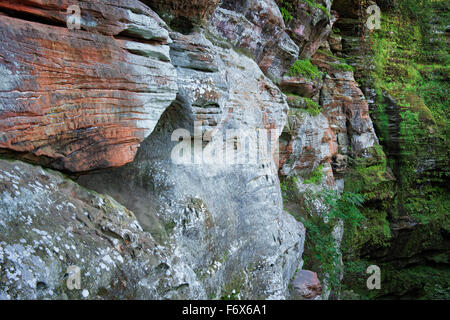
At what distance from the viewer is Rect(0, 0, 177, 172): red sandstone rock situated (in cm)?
299

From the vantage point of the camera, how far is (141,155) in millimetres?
4922

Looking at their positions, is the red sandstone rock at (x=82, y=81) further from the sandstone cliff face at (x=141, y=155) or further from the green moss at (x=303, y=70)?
the green moss at (x=303, y=70)

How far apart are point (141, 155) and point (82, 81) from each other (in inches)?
65.5

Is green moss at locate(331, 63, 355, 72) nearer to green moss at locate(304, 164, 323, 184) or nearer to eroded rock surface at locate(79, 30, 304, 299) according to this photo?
green moss at locate(304, 164, 323, 184)

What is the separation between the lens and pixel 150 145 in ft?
16.4

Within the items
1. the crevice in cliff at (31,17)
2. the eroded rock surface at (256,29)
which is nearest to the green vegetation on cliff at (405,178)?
the eroded rock surface at (256,29)

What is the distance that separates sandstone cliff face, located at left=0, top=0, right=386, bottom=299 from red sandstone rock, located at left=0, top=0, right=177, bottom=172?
13mm

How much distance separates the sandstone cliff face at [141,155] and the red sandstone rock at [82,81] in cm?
1

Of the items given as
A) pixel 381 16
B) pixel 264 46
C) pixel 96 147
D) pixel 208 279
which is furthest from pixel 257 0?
pixel 381 16

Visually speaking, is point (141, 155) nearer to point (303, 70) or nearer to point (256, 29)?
point (256, 29)

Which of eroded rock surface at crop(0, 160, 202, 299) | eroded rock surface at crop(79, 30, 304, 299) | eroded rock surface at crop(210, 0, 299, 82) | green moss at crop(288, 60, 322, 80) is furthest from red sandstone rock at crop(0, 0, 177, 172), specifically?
green moss at crop(288, 60, 322, 80)

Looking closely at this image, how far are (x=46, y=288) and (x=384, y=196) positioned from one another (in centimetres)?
1379

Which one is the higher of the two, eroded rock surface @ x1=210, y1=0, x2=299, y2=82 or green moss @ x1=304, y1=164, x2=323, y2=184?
eroded rock surface @ x1=210, y1=0, x2=299, y2=82

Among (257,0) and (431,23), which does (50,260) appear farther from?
(431,23)
